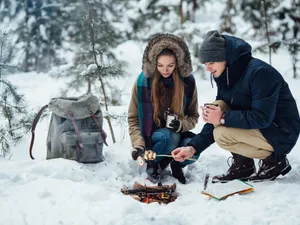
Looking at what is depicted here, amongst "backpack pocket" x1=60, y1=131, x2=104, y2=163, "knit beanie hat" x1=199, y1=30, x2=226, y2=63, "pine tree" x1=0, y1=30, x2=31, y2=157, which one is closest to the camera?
"knit beanie hat" x1=199, y1=30, x2=226, y2=63

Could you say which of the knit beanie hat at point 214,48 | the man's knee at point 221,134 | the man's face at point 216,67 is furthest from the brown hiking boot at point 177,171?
the knit beanie hat at point 214,48

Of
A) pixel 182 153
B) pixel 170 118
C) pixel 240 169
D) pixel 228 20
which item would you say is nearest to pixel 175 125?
pixel 170 118

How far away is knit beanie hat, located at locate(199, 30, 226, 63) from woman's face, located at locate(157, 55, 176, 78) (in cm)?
52

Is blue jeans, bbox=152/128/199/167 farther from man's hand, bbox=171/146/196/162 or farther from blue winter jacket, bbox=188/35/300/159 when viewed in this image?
blue winter jacket, bbox=188/35/300/159

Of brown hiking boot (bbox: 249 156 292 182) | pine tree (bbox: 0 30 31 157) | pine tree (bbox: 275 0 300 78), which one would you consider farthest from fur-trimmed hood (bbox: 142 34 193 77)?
pine tree (bbox: 275 0 300 78)

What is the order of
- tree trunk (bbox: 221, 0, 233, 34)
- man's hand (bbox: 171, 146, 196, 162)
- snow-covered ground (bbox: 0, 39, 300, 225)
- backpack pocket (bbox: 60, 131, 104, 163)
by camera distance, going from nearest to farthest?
snow-covered ground (bbox: 0, 39, 300, 225), man's hand (bbox: 171, 146, 196, 162), backpack pocket (bbox: 60, 131, 104, 163), tree trunk (bbox: 221, 0, 233, 34)

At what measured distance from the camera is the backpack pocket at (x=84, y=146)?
3.72 metres

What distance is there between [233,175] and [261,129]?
52cm

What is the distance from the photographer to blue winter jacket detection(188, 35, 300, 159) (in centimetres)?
282

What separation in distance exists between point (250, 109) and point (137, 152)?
43.5 inches

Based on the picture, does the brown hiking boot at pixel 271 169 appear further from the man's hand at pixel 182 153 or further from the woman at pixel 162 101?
the woman at pixel 162 101

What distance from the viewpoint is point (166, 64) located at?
3.47 m

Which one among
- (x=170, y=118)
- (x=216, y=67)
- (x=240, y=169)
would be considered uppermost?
(x=216, y=67)

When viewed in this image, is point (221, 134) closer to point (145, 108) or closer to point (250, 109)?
point (250, 109)
